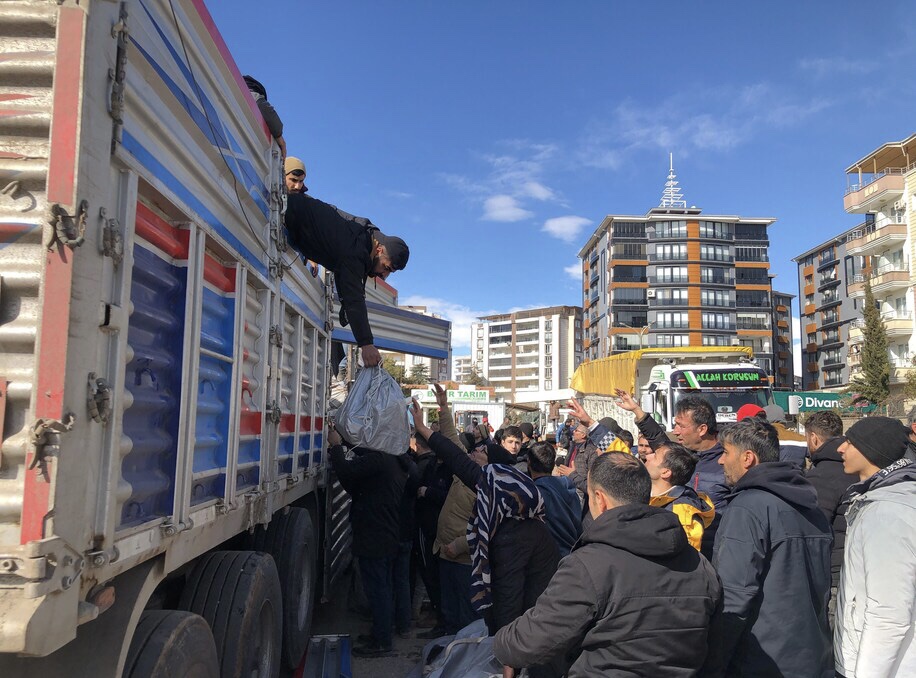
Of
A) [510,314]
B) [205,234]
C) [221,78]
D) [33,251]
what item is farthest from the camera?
[510,314]

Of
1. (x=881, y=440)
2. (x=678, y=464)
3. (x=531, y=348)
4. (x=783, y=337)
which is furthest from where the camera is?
(x=531, y=348)

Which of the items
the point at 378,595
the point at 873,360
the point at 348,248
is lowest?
the point at 378,595

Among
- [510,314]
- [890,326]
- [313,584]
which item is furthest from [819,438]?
[510,314]

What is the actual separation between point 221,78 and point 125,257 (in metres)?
1.45

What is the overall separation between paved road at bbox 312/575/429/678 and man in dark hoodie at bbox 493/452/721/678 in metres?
Answer: 3.01

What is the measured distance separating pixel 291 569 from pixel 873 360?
4192 cm

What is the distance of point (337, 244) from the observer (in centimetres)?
458

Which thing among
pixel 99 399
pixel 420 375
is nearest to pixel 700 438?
pixel 99 399

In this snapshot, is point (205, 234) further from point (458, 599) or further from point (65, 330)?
point (458, 599)

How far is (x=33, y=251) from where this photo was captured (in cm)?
176

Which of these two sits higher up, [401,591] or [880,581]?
[880,581]

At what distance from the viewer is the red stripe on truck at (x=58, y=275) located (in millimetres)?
1624

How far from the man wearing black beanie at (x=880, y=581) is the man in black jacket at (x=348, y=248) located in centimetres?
310

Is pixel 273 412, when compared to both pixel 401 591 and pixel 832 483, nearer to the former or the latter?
pixel 401 591
